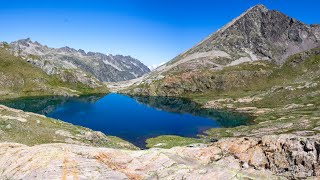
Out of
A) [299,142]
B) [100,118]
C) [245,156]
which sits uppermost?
[299,142]

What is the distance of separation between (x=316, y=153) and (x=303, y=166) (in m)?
1.65

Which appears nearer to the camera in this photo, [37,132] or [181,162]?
[181,162]

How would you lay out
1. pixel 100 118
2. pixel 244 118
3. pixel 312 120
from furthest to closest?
pixel 244 118 → pixel 100 118 → pixel 312 120

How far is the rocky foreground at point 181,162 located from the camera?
28.9m

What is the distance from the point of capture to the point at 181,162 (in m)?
32.4

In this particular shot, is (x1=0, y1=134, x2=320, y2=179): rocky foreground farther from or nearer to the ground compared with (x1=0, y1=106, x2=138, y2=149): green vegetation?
farther from the ground

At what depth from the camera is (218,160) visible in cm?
3253

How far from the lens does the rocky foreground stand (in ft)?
94.7

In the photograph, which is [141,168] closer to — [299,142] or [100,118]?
[299,142]

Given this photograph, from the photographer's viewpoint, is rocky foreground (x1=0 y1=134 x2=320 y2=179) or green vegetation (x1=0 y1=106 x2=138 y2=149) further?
green vegetation (x1=0 y1=106 x2=138 y2=149)

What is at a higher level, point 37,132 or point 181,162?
point 181,162

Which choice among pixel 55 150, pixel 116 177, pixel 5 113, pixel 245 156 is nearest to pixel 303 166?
pixel 245 156

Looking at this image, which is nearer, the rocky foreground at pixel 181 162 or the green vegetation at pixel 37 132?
the rocky foreground at pixel 181 162

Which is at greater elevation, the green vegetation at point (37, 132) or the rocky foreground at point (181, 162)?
the rocky foreground at point (181, 162)
